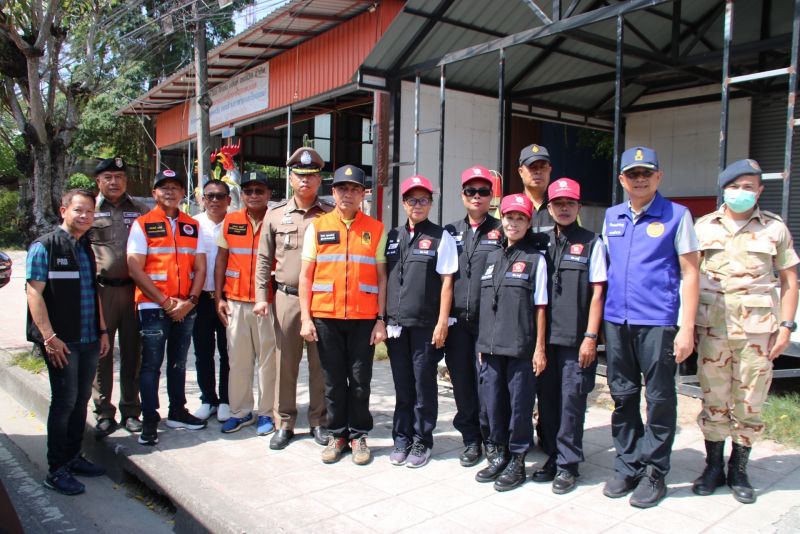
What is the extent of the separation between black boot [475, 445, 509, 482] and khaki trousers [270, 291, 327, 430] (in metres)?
1.34

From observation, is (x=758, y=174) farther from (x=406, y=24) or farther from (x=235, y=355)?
(x=406, y=24)

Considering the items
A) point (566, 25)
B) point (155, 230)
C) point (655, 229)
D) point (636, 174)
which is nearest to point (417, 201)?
point (636, 174)

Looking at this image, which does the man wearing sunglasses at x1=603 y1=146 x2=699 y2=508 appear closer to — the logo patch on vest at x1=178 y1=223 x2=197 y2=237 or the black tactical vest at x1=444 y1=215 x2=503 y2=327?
the black tactical vest at x1=444 y1=215 x2=503 y2=327

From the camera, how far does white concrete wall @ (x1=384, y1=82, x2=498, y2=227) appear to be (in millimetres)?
9352

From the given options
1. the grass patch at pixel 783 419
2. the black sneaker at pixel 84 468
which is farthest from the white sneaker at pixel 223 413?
the grass patch at pixel 783 419

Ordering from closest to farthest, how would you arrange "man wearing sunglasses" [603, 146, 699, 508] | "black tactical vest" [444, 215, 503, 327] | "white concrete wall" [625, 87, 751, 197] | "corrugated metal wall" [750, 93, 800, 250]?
"man wearing sunglasses" [603, 146, 699, 508]
"black tactical vest" [444, 215, 503, 327]
"corrugated metal wall" [750, 93, 800, 250]
"white concrete wall" [625, 87, 751, 197]

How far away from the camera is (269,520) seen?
3250mm

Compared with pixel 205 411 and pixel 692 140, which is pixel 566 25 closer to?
pixel 205 411

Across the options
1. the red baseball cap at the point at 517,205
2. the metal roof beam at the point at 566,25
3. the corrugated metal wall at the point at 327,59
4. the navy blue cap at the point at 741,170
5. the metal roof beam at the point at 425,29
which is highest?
the corrugated metal wall at the point at 327,59

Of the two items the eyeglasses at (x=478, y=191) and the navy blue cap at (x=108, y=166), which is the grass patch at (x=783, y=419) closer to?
the eyeglasses at (x=478, y=191)

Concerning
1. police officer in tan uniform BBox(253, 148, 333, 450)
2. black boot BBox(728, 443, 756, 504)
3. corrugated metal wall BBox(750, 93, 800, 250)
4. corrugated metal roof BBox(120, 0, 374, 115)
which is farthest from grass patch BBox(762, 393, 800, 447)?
corrugated metal roof BBox(120, 0, 374, 115)

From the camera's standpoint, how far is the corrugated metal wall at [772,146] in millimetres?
10087

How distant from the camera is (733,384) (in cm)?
360

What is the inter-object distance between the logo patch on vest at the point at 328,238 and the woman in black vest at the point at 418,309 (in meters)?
0.38
